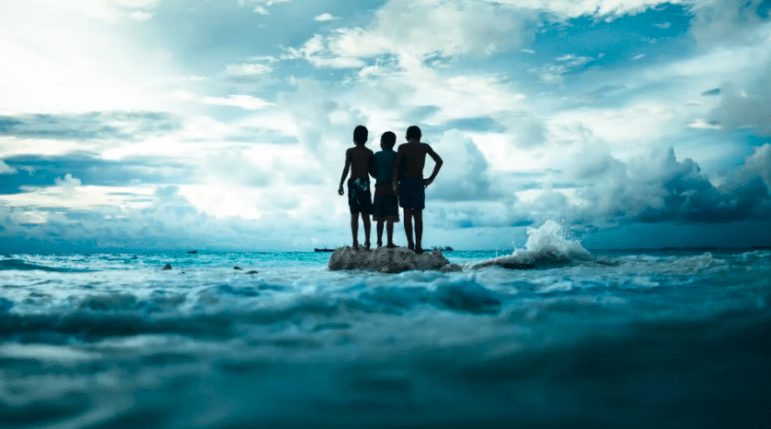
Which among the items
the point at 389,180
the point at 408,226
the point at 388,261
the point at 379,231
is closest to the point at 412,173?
the point at 389,180

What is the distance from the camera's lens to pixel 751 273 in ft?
18.6

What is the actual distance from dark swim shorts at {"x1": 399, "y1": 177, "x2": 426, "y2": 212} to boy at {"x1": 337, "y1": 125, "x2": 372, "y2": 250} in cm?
87

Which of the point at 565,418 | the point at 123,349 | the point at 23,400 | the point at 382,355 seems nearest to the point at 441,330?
the point at 382,355

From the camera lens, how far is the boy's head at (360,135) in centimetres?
913

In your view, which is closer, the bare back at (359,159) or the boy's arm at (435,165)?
the boy's arm at (435,165)

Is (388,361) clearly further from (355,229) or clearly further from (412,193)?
(355,229)

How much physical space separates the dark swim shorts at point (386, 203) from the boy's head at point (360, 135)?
3.26 feet

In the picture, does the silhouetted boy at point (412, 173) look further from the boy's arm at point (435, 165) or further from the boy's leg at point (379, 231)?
the boy's leg at point (379, 231)

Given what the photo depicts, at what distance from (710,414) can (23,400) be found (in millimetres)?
3207

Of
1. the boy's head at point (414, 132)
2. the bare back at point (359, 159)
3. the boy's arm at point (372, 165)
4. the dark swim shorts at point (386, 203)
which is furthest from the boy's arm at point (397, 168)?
the bare back at point (359, 159)

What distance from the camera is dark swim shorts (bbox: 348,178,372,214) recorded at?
363 inches

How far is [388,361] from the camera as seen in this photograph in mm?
2467

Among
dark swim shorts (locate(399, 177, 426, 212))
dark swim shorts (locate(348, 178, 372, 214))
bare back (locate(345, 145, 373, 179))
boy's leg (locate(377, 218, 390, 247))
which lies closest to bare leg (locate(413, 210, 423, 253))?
dark swim shorts (locate(399, 177, 426, 212))

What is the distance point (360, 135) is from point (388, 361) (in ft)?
23.5
